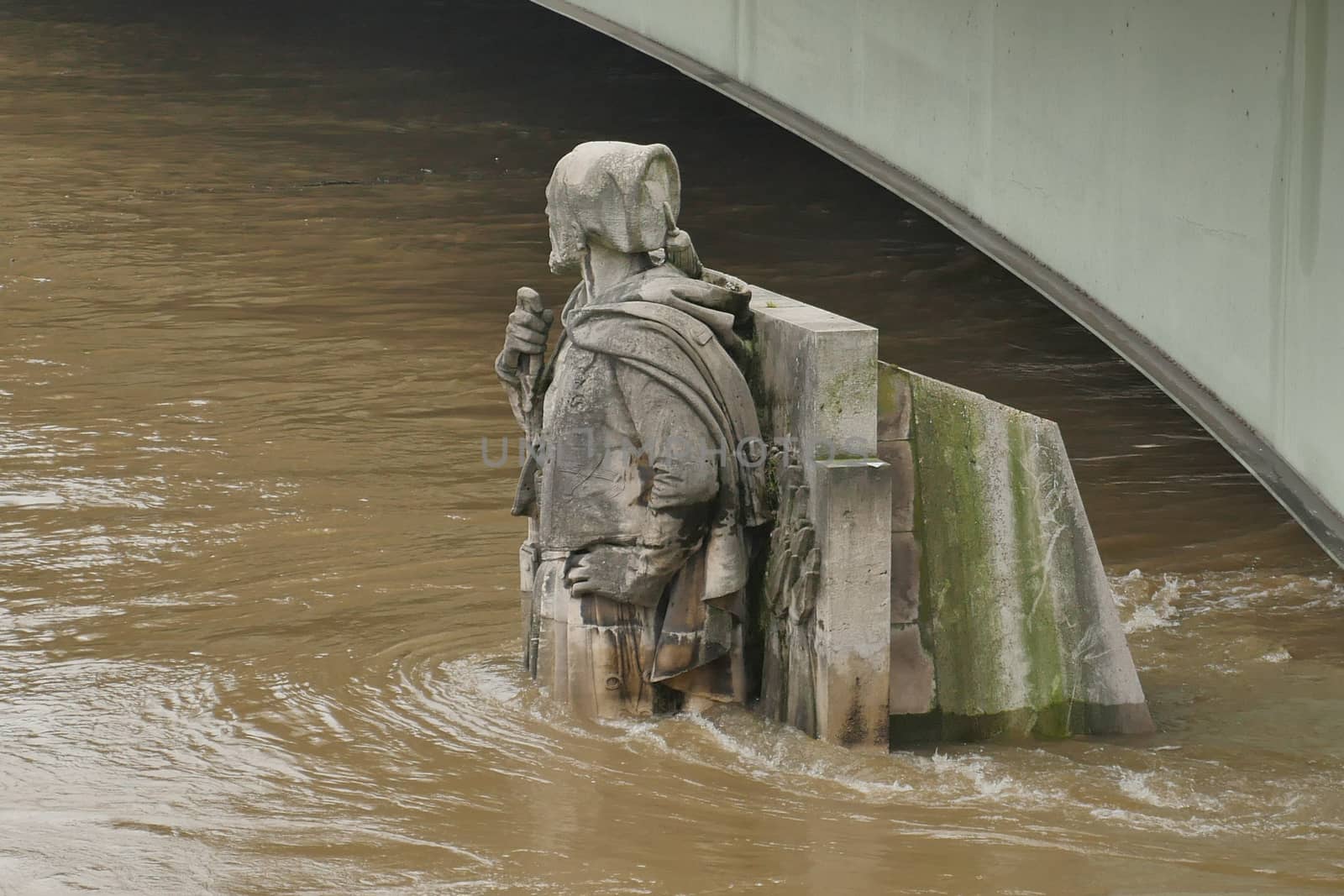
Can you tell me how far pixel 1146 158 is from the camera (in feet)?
30.6

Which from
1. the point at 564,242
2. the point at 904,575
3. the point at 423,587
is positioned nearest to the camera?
the point at 904,575

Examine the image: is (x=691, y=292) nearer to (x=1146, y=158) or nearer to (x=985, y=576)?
(x=985, y=576)

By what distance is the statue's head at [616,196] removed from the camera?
6449mm

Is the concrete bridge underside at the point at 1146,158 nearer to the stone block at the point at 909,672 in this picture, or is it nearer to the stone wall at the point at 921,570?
the stone wall at the point at 921,570

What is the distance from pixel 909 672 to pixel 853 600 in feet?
1.49

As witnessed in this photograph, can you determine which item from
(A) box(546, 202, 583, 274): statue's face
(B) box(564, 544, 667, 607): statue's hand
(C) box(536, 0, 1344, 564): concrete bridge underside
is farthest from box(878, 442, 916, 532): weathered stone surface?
(C) box(536, 0, 1344, 564): concrete bridge underside

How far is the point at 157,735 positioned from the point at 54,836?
2.86 ft

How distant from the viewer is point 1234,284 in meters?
8.71

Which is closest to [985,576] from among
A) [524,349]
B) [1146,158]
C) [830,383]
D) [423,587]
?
[830,383]

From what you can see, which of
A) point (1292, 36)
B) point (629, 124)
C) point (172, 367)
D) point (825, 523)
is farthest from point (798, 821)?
point (629, 124)

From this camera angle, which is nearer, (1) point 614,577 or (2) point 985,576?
(1) point 614,577

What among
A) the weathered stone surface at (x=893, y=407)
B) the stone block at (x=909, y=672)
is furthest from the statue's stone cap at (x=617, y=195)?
the stone block at (x=909, y=672)

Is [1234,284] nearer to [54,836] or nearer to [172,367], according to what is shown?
[54,836]

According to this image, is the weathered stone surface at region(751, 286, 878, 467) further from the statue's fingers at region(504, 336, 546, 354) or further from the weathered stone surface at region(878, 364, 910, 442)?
the statue's fingers at region(504, 336, 546, 354)
